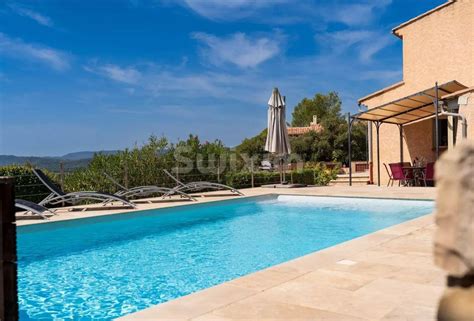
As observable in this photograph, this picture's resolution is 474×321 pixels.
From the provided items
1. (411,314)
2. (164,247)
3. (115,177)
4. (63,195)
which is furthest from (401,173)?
(411,314)

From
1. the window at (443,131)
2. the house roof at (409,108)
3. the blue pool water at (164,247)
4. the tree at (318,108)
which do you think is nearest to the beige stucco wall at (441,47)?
the house roof at (409,108)

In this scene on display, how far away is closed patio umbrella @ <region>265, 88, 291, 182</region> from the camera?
1602 centimetres

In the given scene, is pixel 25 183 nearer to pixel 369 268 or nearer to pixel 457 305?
pixel 369 268

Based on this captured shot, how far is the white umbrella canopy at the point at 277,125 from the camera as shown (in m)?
16.0

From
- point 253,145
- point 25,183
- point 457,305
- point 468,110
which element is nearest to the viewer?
point 457,305

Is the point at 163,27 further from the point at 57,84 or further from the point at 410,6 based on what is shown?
the point at 410,6

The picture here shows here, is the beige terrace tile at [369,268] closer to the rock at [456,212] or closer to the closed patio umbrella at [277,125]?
the rock at [456,212]

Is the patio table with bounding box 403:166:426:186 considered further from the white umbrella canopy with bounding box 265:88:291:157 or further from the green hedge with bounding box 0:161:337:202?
the white umbrella canopy with bounding box 265:88:291:157

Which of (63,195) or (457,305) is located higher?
(457,305)

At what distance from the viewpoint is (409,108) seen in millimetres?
15305

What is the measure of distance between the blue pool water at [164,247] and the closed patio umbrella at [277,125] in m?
4.23

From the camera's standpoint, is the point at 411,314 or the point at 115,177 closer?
the point at 411,314

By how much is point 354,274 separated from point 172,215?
7.06 metres

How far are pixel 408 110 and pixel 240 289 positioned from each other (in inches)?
Result: 544
